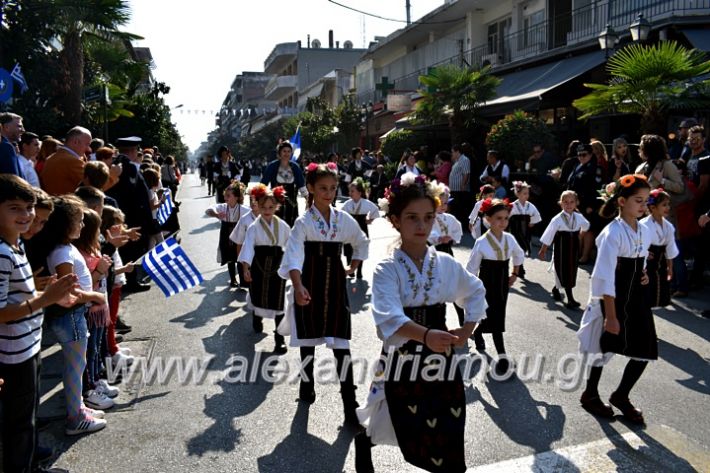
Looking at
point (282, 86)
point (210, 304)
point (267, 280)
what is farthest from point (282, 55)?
point (267, 280)

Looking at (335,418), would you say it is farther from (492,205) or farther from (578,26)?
(578,26)

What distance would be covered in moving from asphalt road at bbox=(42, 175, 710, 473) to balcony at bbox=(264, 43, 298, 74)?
238 ft

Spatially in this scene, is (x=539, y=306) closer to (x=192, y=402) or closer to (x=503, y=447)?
(x=503, y=447)

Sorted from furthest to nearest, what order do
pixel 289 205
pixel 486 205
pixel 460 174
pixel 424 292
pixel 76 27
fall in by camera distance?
1. pixel 76 27
2. pixel 460 174
3. pixel 289 205
4. pixel 486 205
5. pixel 424 292

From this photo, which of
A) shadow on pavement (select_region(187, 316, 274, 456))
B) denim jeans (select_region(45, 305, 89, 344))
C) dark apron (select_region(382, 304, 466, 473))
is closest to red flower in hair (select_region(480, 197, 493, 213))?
shadow on pavement (select_region(187, 316, 274, 456))

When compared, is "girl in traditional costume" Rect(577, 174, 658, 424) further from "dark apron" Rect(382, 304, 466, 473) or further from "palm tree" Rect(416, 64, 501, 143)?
"palm tree" Rect(416, 64, 501, 143)

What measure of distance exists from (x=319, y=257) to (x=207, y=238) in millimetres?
10105

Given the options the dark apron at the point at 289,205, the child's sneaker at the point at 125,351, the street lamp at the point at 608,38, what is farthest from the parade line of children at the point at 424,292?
the street lamp at the point at 608,38

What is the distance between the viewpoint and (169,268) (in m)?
5.87

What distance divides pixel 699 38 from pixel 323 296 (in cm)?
1369

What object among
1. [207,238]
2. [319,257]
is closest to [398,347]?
[319,257]

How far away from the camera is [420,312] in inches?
132

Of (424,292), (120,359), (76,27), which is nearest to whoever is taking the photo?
(424,292)

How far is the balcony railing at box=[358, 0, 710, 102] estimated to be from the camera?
15859mm
